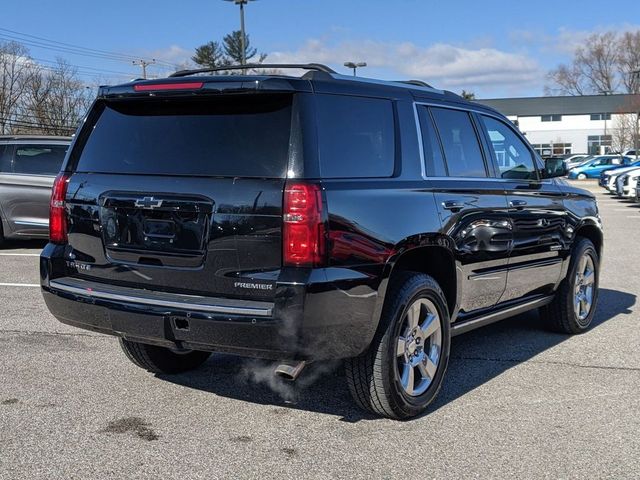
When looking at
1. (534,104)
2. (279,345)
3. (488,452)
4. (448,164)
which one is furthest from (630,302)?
(534,104)

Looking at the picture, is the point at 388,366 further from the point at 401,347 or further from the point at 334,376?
the point at 334,376

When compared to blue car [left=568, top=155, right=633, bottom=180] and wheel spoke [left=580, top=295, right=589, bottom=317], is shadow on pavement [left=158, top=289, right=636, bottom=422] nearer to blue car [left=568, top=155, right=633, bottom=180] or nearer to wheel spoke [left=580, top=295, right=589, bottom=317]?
wheel spoke [left=580, top=295, right=589, bottom=317]

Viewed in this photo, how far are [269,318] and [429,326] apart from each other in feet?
4.10

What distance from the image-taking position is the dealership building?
8256 centimetres

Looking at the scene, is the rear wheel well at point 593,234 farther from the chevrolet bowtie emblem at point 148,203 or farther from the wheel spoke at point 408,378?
the chevrolet bowtie emblem at point 148,203

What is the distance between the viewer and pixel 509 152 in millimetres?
5828

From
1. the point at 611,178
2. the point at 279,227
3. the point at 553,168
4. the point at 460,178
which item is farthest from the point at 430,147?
the point at 611,178

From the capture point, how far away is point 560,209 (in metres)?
6.13

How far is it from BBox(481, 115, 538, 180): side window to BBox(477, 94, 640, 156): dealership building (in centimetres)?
7883

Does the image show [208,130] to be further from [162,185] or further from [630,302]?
[630,302]

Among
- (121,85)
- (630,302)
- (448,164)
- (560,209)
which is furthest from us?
(630,302)

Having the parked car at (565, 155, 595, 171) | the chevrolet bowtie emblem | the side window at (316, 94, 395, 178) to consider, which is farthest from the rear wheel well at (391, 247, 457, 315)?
the parked car at (565, 155, 595, 171)

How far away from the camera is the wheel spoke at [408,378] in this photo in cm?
435

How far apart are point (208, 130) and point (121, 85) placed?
71 centimetres
